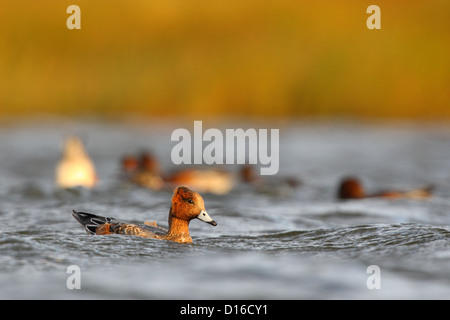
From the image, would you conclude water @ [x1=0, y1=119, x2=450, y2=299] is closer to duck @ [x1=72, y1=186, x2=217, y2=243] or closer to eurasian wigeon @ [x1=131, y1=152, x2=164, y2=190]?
duck @ [x1=72, y1=186, x2=217, y2=243]

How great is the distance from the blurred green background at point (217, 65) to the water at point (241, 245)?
6.49m

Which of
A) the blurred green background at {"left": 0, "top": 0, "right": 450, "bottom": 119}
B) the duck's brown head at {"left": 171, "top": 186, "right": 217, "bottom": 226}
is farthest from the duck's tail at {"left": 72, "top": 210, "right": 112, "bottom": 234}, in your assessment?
the blurred green background at {"left": 0, "top": 0, "right": 450, "bottom": 119}

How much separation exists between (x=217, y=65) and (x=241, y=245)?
15.2 m

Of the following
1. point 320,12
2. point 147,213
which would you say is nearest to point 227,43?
point 320,12

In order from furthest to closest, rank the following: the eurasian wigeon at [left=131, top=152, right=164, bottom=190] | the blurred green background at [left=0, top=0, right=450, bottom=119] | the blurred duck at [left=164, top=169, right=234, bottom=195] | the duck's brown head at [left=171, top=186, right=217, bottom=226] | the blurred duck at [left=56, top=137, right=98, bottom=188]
Result: the blurred green background at [left=0, top=0, right=450, bottom=119]
the blurred duck at [left=164, top=169, right=234, bottom=195]
the eurasian wigeon at [left=131, top=152, right=164, bottom=190]
the blurred duck at [left=56, top=137, right=98, bottom=188]
the duck's brown head at [left=171, top=186, right=217, bottom=226]

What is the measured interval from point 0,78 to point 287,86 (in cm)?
720

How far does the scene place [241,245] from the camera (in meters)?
7.87

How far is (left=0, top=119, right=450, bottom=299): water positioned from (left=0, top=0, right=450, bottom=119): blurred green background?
21.3ft

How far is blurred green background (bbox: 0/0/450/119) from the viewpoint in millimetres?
22219

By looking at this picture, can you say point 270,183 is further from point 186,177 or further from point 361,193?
point 361,193

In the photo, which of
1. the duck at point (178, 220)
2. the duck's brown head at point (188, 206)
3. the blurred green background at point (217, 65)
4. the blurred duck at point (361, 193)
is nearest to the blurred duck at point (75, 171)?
the blurred duck at point (361, 193)

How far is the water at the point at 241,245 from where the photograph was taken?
6.27 meters

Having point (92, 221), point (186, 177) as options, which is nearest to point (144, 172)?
point (186, 177)

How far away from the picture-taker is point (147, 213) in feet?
34.1
